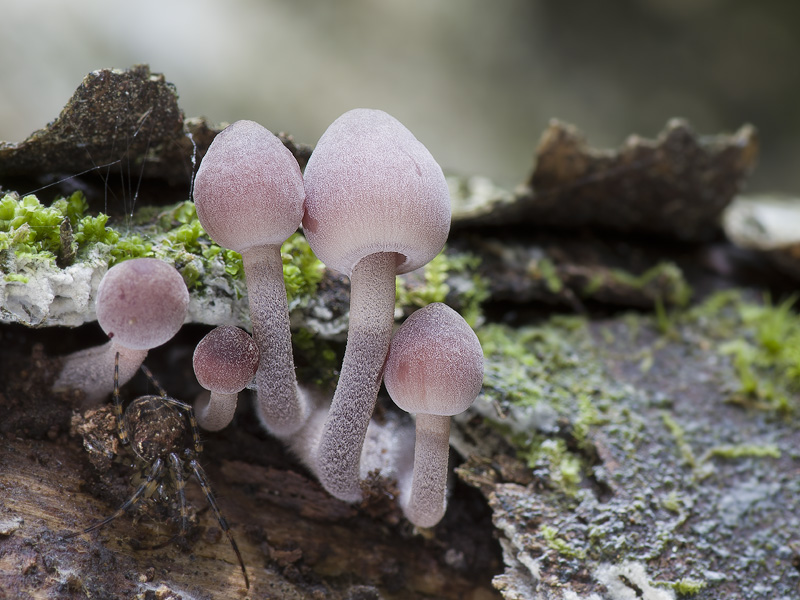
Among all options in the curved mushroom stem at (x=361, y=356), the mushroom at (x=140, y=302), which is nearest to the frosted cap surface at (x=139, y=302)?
the mushroom at (x=140, y=302)

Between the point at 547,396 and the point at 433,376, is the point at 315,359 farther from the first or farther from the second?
the point at 547,396

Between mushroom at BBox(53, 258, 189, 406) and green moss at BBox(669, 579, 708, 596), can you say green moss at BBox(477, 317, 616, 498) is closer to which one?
green moss at BBox(669, 579, 708, 596)

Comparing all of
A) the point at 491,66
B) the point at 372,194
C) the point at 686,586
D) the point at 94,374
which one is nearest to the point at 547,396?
the point at 686,586

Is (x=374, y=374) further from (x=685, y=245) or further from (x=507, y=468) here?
(x=685, y=245)

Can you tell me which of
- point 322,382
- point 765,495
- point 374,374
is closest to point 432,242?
point 374,374

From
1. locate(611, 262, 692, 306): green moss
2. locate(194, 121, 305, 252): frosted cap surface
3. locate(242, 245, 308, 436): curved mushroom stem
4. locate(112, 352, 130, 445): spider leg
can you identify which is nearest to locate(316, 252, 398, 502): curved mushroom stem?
locate(242, 245, 308, 436): curved mushroom stem

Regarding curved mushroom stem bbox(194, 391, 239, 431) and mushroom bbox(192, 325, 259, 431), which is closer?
mushroom bbox(192, 325, 259, 431)
